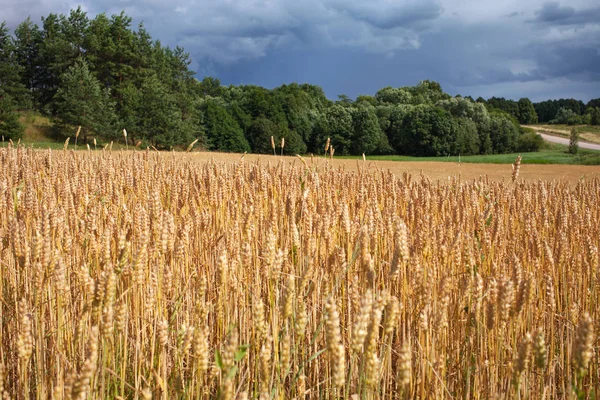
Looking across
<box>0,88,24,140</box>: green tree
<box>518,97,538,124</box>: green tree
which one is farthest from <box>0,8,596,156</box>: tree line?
<box>518,97,538,124</box>: green tree

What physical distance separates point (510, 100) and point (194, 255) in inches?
4499

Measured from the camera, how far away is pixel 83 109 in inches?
1277

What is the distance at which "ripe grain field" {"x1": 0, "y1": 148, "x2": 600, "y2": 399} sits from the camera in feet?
4.84

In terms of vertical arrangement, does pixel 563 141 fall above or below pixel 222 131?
below

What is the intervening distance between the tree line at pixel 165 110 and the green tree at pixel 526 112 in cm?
4881

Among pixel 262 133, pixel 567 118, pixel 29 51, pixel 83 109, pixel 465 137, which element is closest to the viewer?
pixel 83 109

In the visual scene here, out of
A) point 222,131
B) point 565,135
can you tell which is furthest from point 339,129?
point 565,135

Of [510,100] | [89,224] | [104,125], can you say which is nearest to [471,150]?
[104,125]

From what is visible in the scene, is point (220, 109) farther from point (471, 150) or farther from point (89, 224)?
point (89, 224)

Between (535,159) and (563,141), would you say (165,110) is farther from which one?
(563,141)

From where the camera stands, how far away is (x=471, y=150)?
53719 mm

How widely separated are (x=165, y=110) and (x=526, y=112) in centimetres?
8632

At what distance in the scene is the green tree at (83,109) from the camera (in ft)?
107

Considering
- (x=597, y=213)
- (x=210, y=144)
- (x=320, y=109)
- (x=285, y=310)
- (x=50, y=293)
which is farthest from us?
(x=320, y=109)
